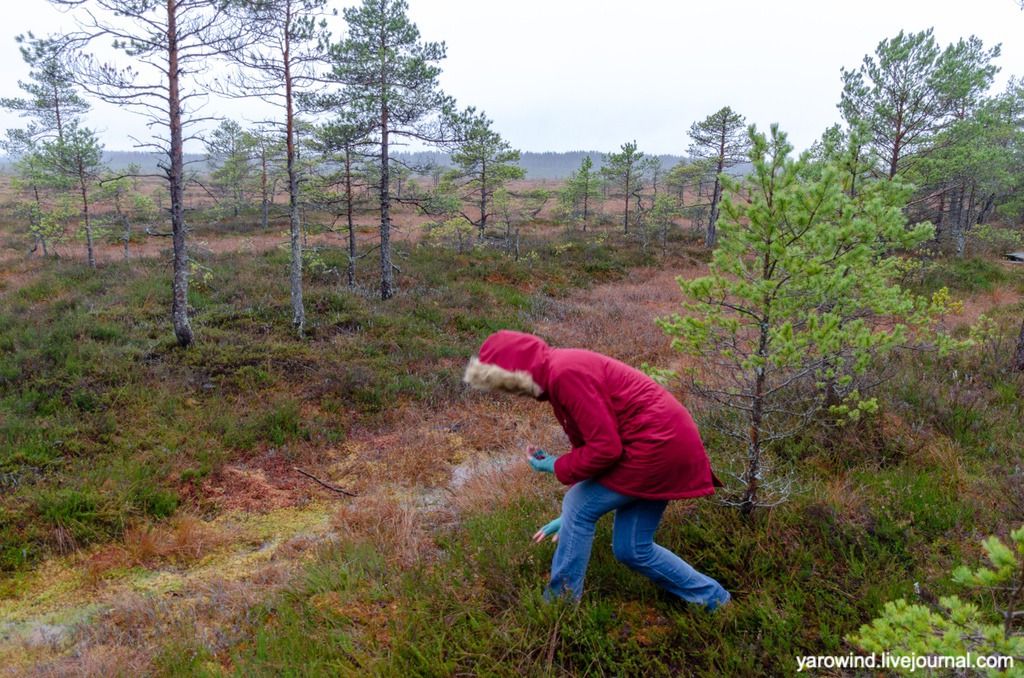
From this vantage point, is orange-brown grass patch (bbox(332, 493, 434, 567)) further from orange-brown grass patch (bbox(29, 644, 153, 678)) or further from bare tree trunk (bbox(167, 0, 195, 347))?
bare tree trunk (bbox(167, 0, 195, 347))

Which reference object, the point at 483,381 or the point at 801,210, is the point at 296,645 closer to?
the point at 483,381

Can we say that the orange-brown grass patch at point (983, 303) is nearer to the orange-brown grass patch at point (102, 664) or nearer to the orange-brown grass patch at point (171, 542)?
the orange-brown grass patch at point (171, 542)

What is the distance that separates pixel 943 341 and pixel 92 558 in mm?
7578

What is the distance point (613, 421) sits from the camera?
261cm

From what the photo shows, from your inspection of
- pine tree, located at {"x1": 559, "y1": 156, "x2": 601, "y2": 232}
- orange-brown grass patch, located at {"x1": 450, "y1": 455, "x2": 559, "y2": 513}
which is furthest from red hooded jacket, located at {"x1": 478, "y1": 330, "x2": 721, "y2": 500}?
pine tree, located at {"x1": 559, "y1": 156, "x2": 601, "y2": 232}

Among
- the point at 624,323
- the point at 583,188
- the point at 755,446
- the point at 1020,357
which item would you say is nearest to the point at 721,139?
the point at 583,188

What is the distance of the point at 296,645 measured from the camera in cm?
322

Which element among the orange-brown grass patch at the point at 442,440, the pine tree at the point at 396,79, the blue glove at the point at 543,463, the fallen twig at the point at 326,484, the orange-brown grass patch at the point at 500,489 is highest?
the pine tree at the point at 396,79

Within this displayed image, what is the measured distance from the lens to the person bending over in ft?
8.45

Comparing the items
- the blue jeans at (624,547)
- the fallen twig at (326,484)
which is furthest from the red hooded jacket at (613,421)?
the fallen twig at (326,484)

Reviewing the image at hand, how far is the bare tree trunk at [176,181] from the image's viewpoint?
28.9 feet

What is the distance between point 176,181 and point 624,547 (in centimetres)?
979

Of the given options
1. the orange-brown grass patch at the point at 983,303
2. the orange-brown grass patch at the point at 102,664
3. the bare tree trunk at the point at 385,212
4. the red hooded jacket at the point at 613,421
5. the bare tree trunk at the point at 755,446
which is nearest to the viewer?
the red hooded jacket at the point at 613,421

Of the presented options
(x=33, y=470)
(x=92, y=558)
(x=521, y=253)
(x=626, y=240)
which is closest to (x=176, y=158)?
(x=33, y=470)
